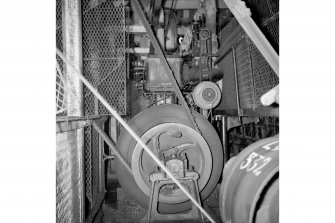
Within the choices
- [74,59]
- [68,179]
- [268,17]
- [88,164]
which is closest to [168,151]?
[88,164]

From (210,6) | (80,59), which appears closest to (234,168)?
(80,59)

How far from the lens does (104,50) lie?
296cm

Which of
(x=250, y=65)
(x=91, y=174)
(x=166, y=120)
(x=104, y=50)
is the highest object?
(x=104, y=50)

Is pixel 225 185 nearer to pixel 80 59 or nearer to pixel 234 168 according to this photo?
pixel 234 168

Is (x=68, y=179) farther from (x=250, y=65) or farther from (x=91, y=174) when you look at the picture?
(x=250, y=65)

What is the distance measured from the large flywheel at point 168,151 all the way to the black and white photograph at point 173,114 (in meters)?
0.01

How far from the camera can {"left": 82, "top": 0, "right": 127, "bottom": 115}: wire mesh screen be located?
2.86m

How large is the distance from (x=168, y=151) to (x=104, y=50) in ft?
5.32

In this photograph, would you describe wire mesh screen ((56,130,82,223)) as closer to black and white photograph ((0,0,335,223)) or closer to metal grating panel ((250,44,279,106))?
black and white photograph ((0,0,335,223))

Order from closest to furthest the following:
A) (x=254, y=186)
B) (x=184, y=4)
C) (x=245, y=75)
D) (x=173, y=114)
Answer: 1. (x=254, y=186)
2. (x=245, y=75)
3. (x=173, y=114)
4. (x=184, y=4)

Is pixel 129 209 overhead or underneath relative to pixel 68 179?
underneath
